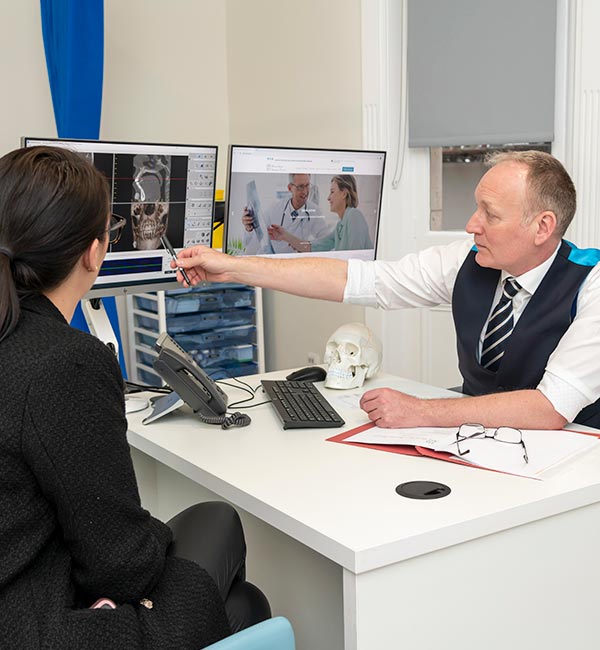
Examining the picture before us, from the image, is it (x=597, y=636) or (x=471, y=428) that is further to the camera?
(x=471, y=428)

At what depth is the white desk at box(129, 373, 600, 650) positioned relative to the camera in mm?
1254

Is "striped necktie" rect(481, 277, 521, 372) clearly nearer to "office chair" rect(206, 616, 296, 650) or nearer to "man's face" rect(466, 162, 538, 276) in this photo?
"man's face" rect(466, 162, 538, 276)

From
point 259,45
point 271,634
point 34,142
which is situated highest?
point 259,45

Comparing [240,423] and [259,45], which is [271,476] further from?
[259,45]

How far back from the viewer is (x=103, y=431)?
1091 millimetres

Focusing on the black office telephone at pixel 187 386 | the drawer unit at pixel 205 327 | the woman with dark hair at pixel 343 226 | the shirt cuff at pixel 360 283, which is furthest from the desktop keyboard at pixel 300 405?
the drawer unit at pixel 205 327

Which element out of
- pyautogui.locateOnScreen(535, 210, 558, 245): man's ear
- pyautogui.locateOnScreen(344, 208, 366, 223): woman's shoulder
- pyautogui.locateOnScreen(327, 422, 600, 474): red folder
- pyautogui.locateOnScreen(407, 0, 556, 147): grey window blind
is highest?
pyautogui.locateOnScreen(407, 0, 556, 147): grey window blind

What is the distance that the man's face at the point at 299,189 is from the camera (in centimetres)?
243

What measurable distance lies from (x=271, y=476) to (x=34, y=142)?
0.93 m

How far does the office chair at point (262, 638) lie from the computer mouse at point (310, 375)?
111 centimetres

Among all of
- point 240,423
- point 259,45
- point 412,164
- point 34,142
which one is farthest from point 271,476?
point 259,45

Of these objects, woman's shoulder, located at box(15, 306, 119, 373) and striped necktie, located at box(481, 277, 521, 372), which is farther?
striped necktie, located at box(481, 277, 521, 372)

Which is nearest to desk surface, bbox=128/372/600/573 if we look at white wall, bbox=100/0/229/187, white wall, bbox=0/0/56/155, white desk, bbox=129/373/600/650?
white desk, bbox=129/373/600/650

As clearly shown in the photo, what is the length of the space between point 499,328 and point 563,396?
0.31 metres
